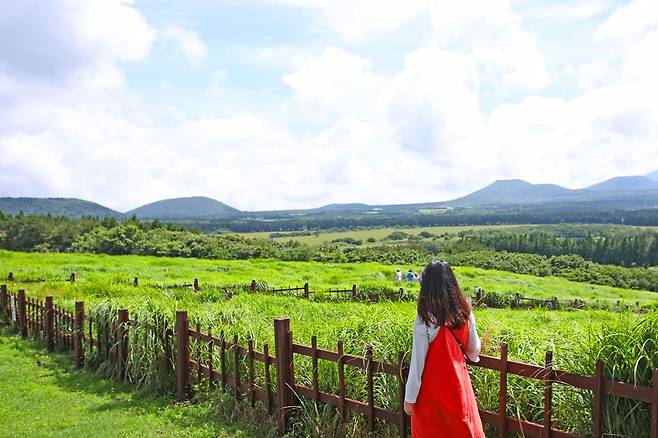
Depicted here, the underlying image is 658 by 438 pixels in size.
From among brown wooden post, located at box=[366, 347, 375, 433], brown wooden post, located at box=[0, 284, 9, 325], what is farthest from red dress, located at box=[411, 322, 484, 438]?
brown wooden post, located at box=[0, 284, 9, 325]

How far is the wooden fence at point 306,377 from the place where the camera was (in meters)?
4.14

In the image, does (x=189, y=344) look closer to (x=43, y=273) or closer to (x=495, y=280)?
(x=43, y=273)

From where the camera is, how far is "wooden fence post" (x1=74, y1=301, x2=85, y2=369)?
1083cm

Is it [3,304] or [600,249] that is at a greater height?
[3,304]

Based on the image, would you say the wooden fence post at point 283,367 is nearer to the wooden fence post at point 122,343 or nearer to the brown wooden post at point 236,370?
the brown wooden post at point 236,370

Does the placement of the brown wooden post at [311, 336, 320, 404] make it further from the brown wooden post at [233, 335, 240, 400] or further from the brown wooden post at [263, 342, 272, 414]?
the brown wooden post at [233, 335, 240, 400]

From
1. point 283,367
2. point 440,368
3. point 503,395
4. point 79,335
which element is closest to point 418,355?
point 440,368

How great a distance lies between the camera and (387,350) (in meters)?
6.00

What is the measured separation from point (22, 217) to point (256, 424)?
262ft

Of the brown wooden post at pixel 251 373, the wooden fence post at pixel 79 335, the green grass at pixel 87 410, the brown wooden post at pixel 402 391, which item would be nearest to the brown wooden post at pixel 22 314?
the green grass at pixel 87 410

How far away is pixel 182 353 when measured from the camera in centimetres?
841

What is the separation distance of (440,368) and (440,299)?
1.61 ft

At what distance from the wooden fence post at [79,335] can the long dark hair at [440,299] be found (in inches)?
338

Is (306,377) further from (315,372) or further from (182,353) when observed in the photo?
(182,353)
